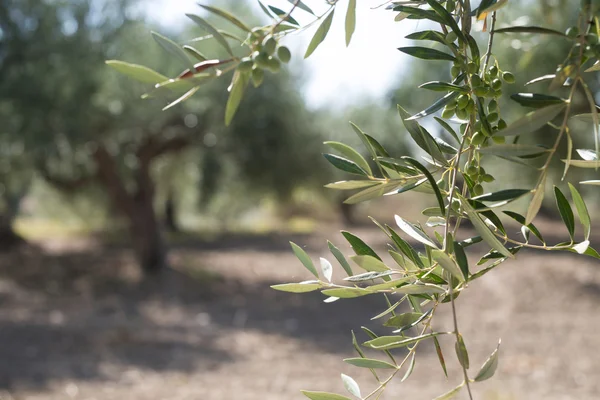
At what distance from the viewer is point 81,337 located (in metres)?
5.15

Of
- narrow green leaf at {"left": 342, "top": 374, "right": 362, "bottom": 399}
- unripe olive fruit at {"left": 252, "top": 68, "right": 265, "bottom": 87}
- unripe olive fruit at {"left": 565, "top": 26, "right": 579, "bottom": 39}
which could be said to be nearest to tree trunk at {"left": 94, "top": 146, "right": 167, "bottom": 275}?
narrow green leaf at {"left": 342, "top": 374, "right": 362, "bottom": 399}

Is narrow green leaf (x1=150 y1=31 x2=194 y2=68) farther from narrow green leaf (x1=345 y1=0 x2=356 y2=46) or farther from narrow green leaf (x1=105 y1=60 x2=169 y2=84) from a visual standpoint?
narrow green leaf (x1=345 y1=0 x2=356 y2=46)

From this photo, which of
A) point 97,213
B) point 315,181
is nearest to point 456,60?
point 315,181

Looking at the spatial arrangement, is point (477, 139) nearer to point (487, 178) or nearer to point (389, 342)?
point (487, 178)

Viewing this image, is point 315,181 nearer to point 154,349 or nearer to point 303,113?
point 303,113

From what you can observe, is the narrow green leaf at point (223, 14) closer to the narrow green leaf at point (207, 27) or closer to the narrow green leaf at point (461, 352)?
the narrow green leaf at point (207, 27)

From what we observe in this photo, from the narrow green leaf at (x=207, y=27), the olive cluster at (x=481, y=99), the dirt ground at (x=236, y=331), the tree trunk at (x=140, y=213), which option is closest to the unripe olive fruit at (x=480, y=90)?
the olive cluster at (x=481, y=99)

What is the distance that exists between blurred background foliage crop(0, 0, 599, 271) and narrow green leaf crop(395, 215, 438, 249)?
418 cm

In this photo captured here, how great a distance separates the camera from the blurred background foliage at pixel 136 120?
6.25 metres

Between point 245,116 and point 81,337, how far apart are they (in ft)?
12.6

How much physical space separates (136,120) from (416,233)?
733 centimetres

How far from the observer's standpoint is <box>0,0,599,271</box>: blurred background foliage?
6254 millimetres

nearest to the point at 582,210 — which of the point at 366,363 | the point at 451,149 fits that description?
the point at 451,149

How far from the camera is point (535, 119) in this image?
0.45m
